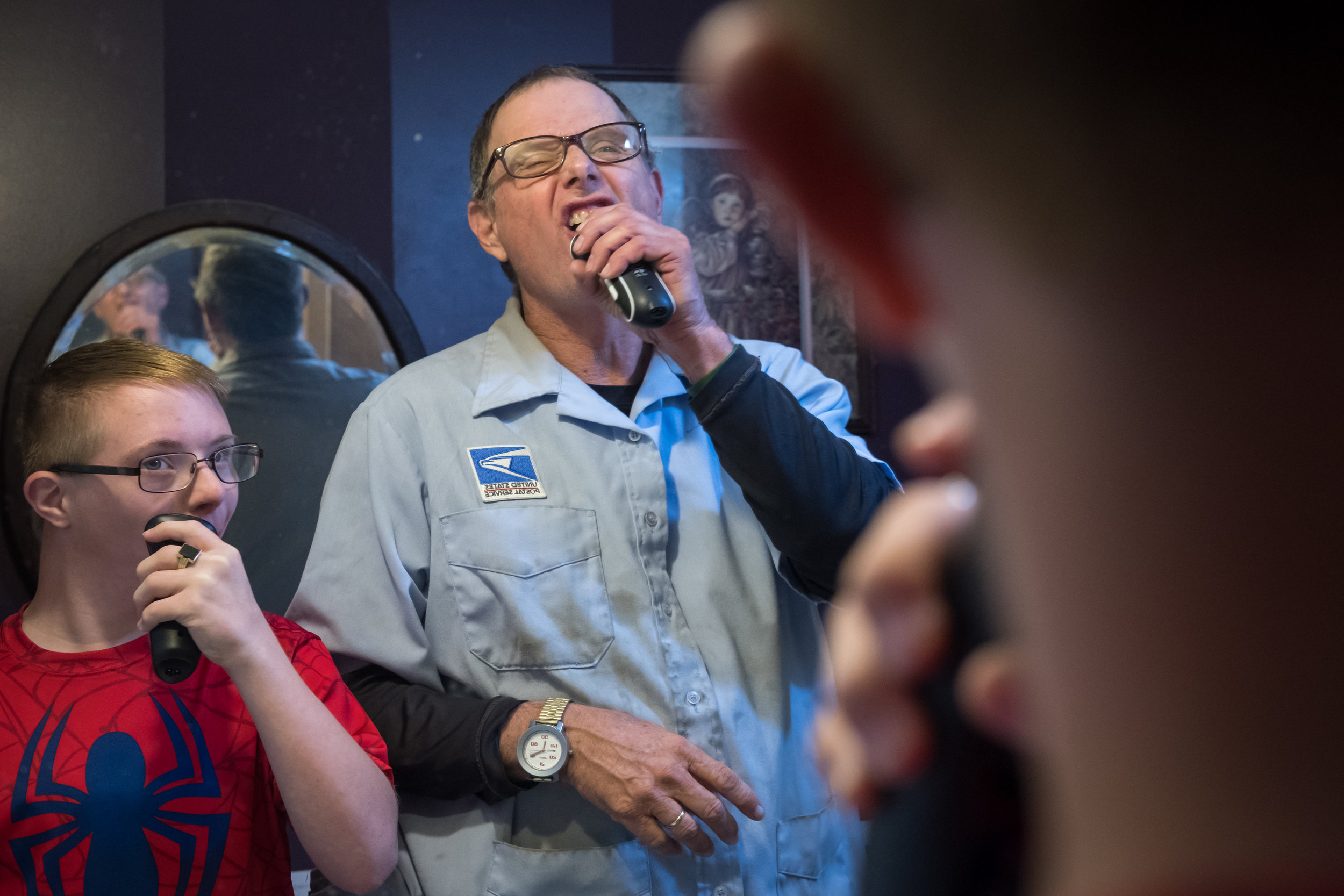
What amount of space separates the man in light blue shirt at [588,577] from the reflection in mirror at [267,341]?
0.61 meters

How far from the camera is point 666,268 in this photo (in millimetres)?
1203

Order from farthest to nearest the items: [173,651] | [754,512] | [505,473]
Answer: [505,473]
[754,512]
[173,651]

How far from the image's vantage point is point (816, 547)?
3.87 feet

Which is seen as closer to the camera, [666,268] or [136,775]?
[136,775]

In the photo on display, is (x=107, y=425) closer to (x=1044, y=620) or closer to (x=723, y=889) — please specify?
(x=723, y=889)

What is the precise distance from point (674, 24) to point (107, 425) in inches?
58.4

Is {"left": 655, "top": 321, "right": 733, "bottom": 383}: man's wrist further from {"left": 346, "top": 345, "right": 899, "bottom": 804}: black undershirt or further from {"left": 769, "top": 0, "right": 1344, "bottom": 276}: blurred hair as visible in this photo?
{"left": 769, "top": 0, "right": 1344, "bottom": 276}: blurred hair

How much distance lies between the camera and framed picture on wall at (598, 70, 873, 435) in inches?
83.0

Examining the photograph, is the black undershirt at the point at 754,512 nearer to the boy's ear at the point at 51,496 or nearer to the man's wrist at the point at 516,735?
the man's wrist at the point at 516,735

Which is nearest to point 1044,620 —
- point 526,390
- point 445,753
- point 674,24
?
point 445,753

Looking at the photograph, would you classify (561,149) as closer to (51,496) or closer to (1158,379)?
(51,496)

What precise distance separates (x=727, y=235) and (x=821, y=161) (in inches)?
80.3

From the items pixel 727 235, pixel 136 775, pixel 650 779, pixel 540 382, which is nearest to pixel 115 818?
pixel 136 775

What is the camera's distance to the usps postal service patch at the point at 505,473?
4.27 ft
